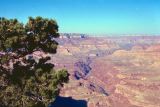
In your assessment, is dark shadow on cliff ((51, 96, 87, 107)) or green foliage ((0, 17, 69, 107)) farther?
dark shadow on cliff ((51, 96, 87, 107))

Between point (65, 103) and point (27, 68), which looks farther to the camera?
point (65, 103)

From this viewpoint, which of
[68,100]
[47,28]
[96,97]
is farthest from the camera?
[96,97]

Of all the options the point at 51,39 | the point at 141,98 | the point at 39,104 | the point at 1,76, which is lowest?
the point at 141,98

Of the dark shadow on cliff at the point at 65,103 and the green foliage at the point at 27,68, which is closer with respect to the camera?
the green foliage at the point at 27,68

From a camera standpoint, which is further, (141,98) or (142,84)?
(142,84)

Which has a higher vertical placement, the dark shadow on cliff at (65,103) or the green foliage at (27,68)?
the green foliage at (27,68)

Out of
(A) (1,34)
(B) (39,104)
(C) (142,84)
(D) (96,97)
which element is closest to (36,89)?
(B) (39,104)

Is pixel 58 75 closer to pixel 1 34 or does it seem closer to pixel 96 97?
pixel 1 34

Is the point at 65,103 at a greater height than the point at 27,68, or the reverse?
the point at 27,68
